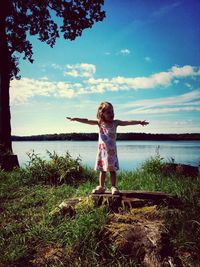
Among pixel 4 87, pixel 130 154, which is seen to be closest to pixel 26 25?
pixel 4 87

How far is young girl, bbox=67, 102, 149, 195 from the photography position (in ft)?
21.9

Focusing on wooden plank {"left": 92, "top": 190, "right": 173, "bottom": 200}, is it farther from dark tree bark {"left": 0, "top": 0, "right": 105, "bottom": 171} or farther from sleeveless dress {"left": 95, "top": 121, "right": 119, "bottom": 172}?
dark tree bark {"left": 0, "top": 0, "right": 105, "bottom": 171}

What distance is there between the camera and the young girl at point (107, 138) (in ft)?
21.9

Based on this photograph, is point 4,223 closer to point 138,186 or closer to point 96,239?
point 96,239

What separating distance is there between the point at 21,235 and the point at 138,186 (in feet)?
12.5

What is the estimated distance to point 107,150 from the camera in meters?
6.71

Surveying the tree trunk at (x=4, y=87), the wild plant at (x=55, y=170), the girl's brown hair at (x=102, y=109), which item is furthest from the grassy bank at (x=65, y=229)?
the tree trunk at (x=4, y=87)

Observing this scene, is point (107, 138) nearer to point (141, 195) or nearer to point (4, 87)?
point (141, 195)

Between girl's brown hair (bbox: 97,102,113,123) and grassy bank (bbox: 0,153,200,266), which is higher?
girl's brown hair (bbox: 97,102,113,123)

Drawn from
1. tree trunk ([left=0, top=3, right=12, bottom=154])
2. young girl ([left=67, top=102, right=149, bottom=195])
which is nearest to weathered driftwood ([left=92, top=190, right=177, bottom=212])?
young girl ([left=67, top=102, right=149, bottom=195])

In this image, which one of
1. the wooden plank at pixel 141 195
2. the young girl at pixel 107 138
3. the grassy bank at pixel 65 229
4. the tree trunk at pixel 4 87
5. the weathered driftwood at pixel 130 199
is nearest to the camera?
the grassy bank at pixel 65 229

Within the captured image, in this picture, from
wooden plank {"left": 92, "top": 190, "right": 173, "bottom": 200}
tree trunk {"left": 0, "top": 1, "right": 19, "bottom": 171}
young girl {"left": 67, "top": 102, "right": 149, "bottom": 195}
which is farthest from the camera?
tree trunk {"left": 0, "top": 1, "right": 19, "bottom": 171}

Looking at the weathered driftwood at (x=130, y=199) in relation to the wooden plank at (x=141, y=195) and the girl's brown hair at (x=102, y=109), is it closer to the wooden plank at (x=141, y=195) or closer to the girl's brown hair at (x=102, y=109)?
the wooden plank at (x=141, y=195)

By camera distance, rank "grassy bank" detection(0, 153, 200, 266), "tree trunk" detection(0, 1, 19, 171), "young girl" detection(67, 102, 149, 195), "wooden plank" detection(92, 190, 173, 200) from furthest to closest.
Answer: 1. "tree trunk" detection(0, 1, 19, 171)
2. "young girl" detection(67, 102, 149, 195)
3. "wooden plank" detection(92, 190, 173, 200)
4. "grassy bank" detection(0, 153, 200, 266)
